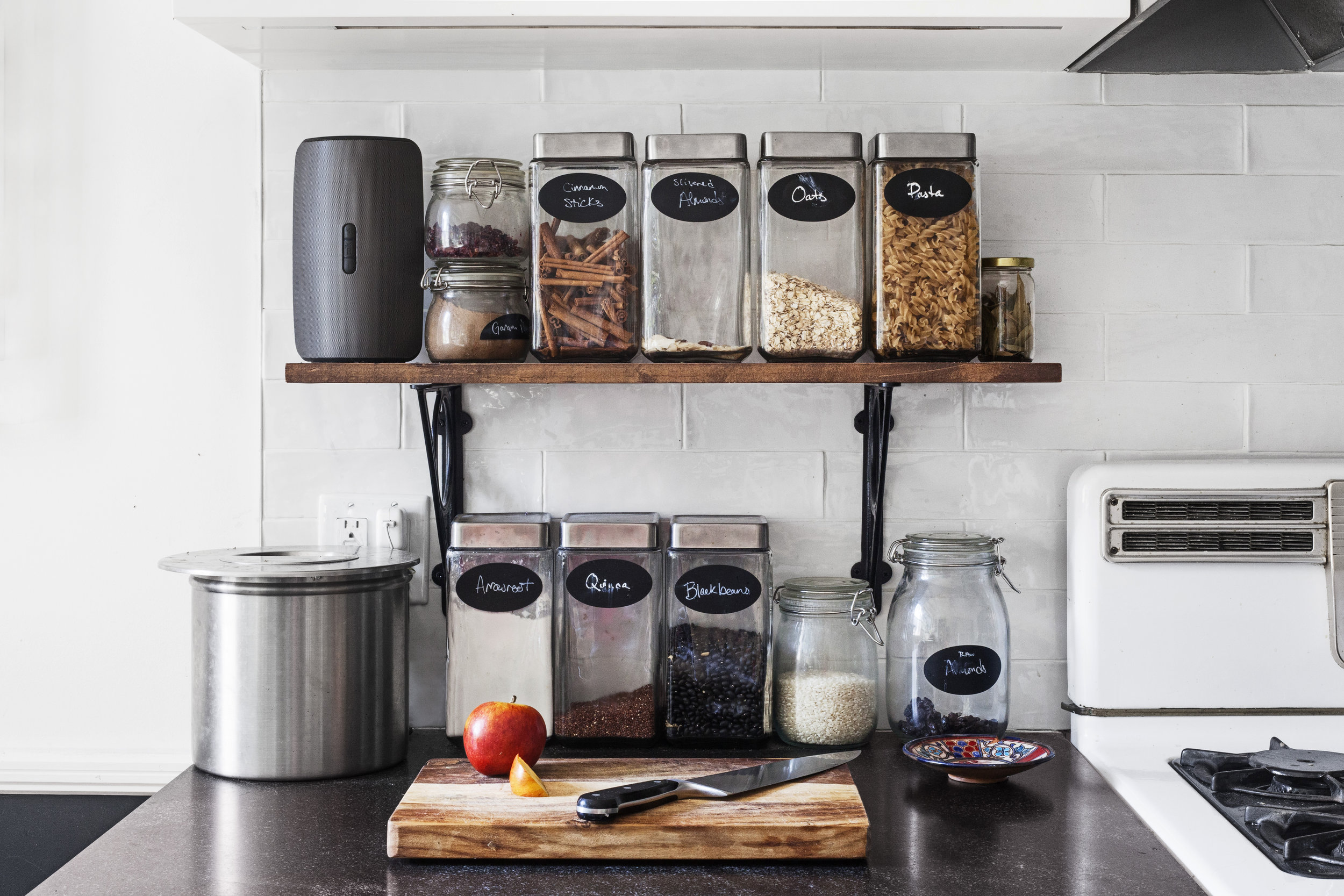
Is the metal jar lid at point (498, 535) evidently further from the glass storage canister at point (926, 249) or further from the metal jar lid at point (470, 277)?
the glass storage canister at point (926, 249)

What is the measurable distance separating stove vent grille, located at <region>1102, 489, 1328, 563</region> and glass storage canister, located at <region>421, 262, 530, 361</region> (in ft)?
2.55

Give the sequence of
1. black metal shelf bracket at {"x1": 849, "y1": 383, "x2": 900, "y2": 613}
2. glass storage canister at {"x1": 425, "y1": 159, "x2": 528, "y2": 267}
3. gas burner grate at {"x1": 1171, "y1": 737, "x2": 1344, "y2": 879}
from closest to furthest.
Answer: gas burner grate at {"x1": 1171, "y1": 737, "x2": 1344, "y2": 879}
glass storage canister at {"x1": 425, "y1": 159, "x2": 528, "y2": 267}
black metal shelf bracket at {"x1": 849, "y1": 383, "x2": 900, "y2": 613}

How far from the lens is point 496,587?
1322 mm

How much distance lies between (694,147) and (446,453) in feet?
1.71

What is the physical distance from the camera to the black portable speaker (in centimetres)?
128

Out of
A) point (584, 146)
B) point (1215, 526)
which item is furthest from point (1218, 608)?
point (584, 146)

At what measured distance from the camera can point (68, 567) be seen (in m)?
1.54

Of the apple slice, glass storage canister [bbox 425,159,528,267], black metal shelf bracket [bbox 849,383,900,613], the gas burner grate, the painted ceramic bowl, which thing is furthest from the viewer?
black metal shelf bracket [bbox 849,383,900,613]

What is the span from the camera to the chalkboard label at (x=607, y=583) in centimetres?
133

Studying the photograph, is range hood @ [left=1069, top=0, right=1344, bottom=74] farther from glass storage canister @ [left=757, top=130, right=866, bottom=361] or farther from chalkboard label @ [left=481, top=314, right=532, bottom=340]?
chalkboard label @ [left=481, top=314, right=532, bottom=340]

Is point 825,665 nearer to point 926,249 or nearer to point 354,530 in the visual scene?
point 926,249

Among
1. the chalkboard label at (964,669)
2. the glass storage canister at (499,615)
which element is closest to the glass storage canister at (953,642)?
the chalkboard label at (964,669)

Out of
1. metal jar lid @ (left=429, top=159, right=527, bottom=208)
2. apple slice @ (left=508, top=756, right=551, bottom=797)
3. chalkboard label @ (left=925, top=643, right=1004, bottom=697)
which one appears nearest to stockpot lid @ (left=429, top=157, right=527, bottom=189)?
metal jar lid @ (left=429, top=159, right=527, bottom=208)

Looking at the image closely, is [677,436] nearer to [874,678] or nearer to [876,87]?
[874,678]
